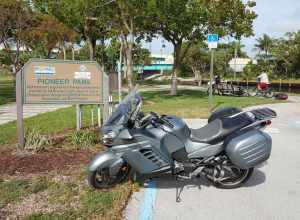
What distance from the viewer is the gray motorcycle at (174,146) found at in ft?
15.7

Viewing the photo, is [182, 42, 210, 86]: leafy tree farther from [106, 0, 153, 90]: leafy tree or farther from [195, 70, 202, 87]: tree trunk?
[106, 0, 153, 90]: leafy tree

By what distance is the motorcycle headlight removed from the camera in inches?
186

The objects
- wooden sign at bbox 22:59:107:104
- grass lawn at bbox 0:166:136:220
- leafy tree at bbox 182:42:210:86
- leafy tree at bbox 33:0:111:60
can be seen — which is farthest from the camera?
leafy tree at bbox 182:42:210:86

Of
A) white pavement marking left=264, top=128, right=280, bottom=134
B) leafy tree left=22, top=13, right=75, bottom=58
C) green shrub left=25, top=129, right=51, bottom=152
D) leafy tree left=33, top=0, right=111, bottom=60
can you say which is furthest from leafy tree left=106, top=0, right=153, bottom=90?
leafy tree left=22, top=13, right=75, bottom=58

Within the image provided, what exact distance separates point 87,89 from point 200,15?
11911 millimetres

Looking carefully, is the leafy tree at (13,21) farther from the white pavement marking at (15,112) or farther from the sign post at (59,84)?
the sign post at (59,84)

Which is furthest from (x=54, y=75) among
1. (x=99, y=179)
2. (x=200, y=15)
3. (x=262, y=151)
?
(x=200, y=15)

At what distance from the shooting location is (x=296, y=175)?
5953 millimetres

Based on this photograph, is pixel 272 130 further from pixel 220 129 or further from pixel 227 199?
pixel 227 199

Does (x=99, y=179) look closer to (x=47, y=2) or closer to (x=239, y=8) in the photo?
(x=239, y=8)

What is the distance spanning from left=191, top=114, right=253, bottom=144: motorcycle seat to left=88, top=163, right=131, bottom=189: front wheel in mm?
1030

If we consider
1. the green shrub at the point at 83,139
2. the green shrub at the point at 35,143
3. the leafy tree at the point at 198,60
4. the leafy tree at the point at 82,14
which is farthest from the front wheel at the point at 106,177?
the leafy tree at the point at 198,60

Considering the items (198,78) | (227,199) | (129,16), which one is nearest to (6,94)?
(129,16)

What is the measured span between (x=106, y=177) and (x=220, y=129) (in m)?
1.60
